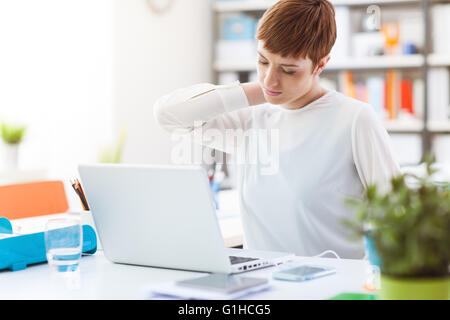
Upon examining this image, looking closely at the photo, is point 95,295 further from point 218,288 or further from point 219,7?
point 219,7

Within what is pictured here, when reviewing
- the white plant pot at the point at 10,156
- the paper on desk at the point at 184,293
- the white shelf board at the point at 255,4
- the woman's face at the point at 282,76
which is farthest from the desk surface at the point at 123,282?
the white shelf board at the point at 255,4

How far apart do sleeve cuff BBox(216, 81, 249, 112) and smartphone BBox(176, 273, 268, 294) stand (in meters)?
0.66

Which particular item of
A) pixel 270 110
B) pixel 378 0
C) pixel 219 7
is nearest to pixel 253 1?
pixel 219 7

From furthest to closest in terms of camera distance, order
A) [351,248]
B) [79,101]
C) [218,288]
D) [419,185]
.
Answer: [79,101] → [351,248] → [218,288] → [419,185]

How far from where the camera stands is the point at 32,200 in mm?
2451

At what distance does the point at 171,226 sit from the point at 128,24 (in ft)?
8.71

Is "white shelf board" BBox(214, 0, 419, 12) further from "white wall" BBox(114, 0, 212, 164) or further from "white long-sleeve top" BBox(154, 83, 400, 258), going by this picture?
"white long-sleeve top" BBox(154, 83, 400, 258)

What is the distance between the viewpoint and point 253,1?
4.36m

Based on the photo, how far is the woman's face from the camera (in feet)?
5.39

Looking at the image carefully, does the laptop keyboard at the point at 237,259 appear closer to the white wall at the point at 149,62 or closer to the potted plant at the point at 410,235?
the potted plant at the point at 410,235

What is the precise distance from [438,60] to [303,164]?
2.50 m

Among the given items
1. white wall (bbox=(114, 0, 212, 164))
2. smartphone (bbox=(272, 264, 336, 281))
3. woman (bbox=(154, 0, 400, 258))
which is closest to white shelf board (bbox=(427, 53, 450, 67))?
white wall (bbox=(114, 0, 212, 164))

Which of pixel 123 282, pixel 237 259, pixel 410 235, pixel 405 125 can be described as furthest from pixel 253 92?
pixel 405 125

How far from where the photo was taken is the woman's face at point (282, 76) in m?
1.64
